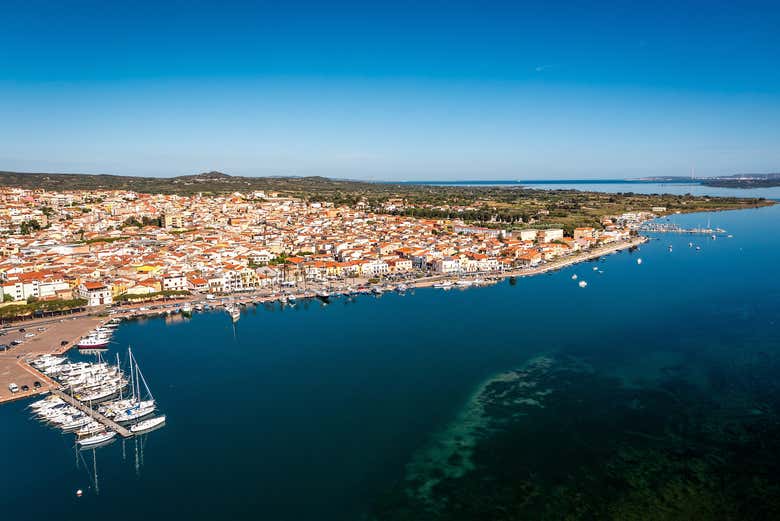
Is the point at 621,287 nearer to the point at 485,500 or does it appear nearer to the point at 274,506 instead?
the point at 485,500

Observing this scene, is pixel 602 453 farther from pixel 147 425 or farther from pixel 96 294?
pixel 96 294

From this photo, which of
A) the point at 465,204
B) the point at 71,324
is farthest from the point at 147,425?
the point at 465,204

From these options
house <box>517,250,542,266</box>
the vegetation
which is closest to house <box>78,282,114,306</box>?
the vegetation

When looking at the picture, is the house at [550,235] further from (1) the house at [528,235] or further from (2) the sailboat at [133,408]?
(2) the sailboat at [133,408]

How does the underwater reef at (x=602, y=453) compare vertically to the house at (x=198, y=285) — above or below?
below

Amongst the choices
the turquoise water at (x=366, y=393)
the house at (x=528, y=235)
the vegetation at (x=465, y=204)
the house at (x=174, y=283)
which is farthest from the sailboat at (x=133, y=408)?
the vegetation at (x=465, y=204)

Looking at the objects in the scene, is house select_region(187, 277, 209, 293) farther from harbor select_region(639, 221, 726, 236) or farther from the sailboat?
harbor select_region(639, 221, 726, 236)
